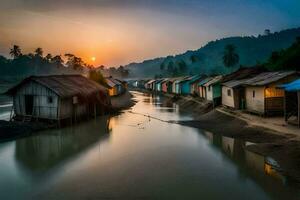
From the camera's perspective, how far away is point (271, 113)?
27.5 meters

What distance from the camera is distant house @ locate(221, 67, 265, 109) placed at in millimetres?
33266

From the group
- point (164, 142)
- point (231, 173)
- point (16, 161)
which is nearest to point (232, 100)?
point (164, 142)

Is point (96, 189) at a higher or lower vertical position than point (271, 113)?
lower

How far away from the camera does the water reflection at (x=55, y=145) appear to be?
1941 centimetres

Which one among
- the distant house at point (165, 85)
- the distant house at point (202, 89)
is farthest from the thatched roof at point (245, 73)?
the distant house at point (165, 85)

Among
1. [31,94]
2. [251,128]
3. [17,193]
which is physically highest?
[31,94]

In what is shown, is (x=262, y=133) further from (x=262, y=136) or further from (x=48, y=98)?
(x=48, y=98)

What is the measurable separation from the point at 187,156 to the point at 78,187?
311 inches

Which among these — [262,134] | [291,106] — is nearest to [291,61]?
[291,106]

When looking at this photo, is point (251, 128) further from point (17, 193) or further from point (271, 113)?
point (17, 193)

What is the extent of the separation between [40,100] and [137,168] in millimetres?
17662

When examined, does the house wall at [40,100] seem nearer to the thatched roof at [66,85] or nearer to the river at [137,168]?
the thatched roof at [66,85]

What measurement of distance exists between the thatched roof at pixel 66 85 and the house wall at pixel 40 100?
1.51 ft

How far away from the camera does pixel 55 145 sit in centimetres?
2400
